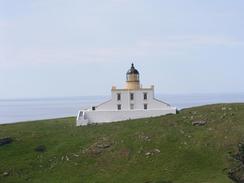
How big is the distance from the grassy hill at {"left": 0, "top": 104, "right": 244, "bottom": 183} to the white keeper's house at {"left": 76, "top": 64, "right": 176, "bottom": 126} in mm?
5645

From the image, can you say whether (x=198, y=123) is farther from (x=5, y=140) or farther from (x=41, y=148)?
(x=5, y=140)

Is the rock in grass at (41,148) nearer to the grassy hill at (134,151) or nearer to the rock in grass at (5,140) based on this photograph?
the grassy hill at (134,151)

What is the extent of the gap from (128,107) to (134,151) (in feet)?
59.8

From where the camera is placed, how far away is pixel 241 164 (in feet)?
127

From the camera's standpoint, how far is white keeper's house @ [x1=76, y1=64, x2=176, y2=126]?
61.2 m

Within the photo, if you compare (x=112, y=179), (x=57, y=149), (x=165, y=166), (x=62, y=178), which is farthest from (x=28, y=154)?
(x=165, y=166)

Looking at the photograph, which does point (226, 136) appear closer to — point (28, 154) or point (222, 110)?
point (222, 110)

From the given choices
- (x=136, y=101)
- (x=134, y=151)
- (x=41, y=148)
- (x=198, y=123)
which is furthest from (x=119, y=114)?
(x=134, y=151)

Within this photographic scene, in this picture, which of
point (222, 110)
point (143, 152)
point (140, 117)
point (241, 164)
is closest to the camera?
point (241, 164)

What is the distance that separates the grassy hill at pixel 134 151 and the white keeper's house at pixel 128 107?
564cm

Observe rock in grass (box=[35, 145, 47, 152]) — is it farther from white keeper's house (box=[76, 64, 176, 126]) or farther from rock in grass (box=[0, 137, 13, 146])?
white keeper's house (box=[76, 64, 176, 126])

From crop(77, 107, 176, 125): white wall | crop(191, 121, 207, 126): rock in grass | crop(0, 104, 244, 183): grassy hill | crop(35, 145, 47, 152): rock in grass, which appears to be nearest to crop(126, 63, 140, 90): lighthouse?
crop(77, 107, 176, 125): white wall

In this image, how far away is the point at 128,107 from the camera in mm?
63219

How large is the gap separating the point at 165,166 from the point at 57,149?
12.1 metres
